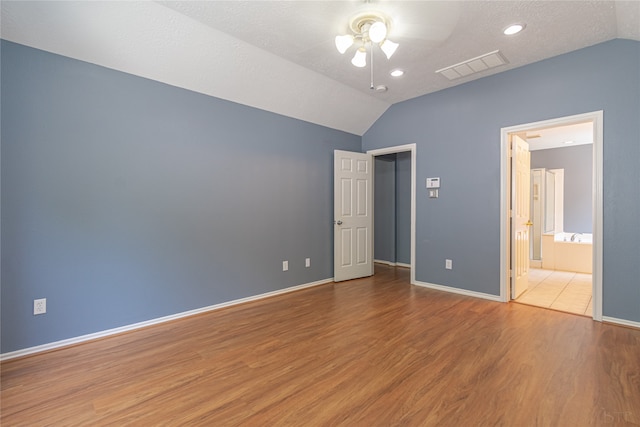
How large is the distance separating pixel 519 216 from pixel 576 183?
3957 millimetres

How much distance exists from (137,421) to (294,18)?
3103 millimetres

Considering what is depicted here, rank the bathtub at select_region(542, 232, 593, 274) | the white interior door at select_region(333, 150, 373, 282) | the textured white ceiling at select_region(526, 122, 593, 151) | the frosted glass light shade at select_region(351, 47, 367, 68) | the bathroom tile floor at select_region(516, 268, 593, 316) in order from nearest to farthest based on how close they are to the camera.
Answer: the frosted glass light shade at select_region(351, 47, 367, 68) < the bathroom tile floor at select_region(516, 268, 593, 316) < the white interior door at select_region(333, 150, 373, 282) < the textured white ceiling at select_region(526, 122, 593, 151) < the bathtub at select_region(542, 232, 593, 274)

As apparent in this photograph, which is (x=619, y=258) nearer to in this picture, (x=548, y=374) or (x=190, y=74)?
(x=548, y=374)

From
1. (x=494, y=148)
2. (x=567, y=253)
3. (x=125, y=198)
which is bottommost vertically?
(x=567, y=253)

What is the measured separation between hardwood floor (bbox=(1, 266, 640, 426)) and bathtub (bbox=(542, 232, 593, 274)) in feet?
9.30

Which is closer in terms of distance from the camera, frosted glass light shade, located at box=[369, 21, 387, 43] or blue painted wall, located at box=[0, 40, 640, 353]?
frosted glass light shade, located at box=[369, 21, 387, 43]

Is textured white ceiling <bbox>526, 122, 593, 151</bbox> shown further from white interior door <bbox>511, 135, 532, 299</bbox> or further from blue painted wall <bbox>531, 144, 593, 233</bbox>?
white interior door <bbox>511, 135, 532, 299</bbox>

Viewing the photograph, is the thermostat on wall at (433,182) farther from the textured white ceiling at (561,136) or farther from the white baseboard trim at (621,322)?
the white baseboard trim at (621,322)

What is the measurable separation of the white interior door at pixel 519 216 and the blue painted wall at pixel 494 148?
23 cm

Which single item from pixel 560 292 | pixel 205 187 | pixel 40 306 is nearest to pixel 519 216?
pixel 560 292

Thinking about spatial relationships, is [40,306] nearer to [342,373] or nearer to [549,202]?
[342,373]

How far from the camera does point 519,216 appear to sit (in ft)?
12.6

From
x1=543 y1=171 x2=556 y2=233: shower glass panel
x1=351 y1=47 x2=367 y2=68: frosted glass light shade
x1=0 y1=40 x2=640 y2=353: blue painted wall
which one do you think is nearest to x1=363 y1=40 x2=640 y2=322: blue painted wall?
x1=0 y1=40 x2=640 y2=353: blue painted wall

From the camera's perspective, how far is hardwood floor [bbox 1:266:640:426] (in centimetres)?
170
